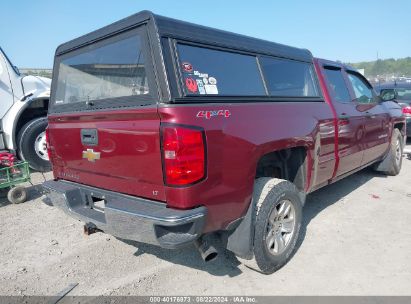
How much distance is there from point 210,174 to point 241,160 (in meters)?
0.33

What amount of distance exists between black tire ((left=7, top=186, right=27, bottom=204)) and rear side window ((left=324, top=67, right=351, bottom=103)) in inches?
182

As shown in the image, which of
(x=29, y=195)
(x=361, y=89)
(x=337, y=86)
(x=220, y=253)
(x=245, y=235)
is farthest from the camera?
(x=29, y=195)

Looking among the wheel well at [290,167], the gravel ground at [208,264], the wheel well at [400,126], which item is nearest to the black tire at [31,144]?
the gravel ground at [208,264]

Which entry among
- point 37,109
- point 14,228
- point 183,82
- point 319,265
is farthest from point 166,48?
point 37,109

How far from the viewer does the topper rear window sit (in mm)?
2502

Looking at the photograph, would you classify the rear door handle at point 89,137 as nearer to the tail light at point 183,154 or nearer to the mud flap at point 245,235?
the tail light at point 183,154

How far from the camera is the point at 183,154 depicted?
7.13 ft

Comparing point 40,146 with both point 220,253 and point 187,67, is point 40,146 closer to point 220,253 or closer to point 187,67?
point 220,253

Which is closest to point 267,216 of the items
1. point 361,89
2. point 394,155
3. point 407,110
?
point 361,89

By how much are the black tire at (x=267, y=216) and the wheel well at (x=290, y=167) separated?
322 mm

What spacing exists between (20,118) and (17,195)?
7.10ft

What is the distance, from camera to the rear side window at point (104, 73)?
2.52 metres

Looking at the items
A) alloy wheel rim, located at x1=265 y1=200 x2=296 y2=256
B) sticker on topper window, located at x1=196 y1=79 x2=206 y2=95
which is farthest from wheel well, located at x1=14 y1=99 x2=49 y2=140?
alloy wheel rim, located at x1=265 y1=200 x2=296 y2=256

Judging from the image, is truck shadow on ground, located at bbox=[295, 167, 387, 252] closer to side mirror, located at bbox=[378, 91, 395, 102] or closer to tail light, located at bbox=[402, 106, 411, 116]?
side mirror, located at bbox=[378, 91, 395, 102]
